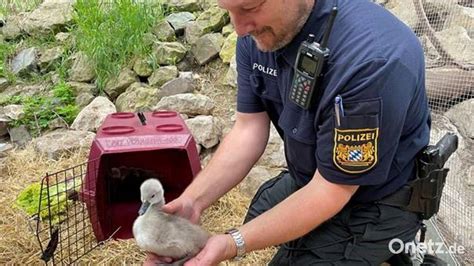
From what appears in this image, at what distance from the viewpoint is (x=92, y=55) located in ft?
15.2

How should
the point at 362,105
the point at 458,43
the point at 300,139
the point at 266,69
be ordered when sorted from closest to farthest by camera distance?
the point at 362,105 < the point at 300,139 < the point at 266,69 < the point at 458,43

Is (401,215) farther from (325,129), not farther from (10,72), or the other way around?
(10,72)

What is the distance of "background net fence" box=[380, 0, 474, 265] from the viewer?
9.04ft

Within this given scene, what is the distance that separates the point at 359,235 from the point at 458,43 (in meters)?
Answer: 1.87

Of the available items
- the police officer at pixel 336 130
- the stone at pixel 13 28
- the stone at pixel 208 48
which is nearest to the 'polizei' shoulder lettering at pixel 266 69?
the police officer at pixel 336 130

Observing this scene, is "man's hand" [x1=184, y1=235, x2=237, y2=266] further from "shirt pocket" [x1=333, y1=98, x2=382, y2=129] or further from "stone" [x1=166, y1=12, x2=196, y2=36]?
"stone" [x1=166, y1=12, x2=196, y2=36]

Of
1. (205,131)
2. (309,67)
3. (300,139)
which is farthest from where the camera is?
(205,131)

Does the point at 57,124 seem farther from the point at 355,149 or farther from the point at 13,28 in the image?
the point at 355,149

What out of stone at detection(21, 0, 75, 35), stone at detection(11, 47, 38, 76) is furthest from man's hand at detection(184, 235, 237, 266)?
stone at detection(21, 0, 75, 35)

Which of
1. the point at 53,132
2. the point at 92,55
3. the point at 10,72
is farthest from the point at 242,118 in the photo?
the point at 10,72

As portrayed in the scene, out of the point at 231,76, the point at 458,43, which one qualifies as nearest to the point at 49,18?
the point at 231,76

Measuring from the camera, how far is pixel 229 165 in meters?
2.34

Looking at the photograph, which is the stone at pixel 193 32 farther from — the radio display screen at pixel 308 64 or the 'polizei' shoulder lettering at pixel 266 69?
the radio display screen at pixel 308 64

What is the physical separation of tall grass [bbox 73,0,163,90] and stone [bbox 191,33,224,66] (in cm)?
38
